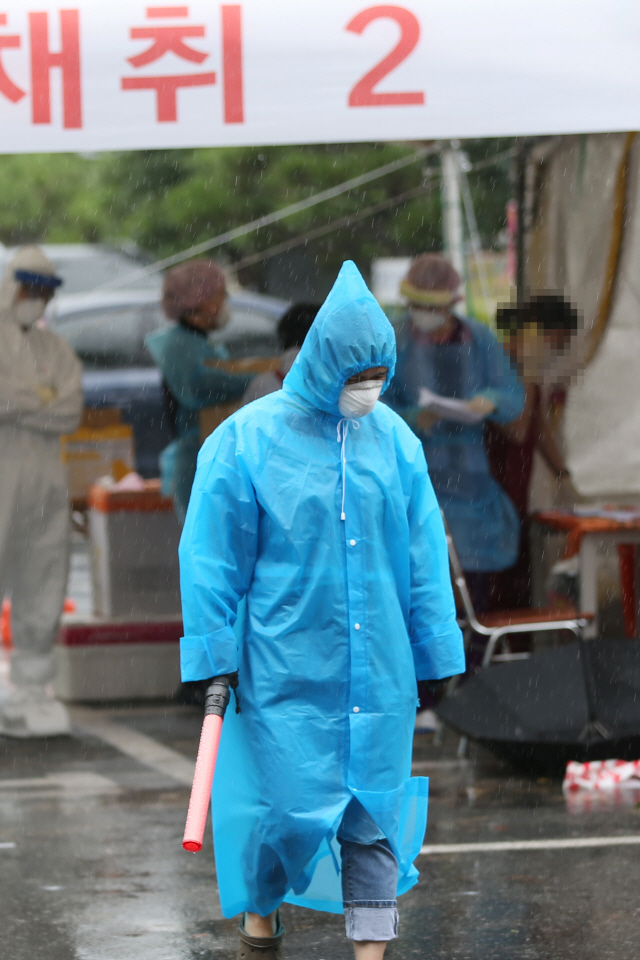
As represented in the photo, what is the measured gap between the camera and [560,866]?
5.04m

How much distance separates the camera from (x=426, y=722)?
724cm

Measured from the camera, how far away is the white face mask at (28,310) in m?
7.05

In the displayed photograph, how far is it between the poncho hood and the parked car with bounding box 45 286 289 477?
1015 cm

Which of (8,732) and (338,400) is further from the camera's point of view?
(8,732)

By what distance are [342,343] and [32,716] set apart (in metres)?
4.24

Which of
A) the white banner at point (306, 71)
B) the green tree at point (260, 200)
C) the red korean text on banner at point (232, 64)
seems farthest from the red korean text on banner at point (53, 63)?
the green tree at point (260, 200)

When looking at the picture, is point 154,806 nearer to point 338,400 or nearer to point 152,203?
point 338,400

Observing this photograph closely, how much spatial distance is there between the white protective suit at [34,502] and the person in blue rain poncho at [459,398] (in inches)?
64.5

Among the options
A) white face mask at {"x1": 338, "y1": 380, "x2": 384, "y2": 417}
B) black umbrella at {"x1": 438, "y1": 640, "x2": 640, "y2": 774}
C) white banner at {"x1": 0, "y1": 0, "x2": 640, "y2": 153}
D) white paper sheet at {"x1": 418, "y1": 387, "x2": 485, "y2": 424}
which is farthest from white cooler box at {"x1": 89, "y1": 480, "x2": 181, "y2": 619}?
white face mask at {"x1": 338, "y1": 380, "x2": 384, "y2": 417}

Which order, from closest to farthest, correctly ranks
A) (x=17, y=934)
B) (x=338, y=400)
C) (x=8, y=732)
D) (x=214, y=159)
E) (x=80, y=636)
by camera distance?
(x=338, y=400) < (x=17, y=934) < (x=8, y=732) < (x=80, y=636) < (x=214, y=159)

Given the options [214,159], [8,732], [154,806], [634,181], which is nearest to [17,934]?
[154,806]

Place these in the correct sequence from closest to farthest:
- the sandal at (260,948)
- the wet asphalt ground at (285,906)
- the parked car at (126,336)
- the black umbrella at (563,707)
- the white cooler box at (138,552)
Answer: the sandal at (260,948)
the wet asphalt ground at (285,906)
the black umbrella at (563,707)
the white cooler box at (138,552)
the parked car at (126,336)

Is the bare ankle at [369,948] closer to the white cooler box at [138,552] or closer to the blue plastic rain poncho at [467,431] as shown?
the blue plastic rain poncho at [467,431]

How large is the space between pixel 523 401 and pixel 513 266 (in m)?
1.44
